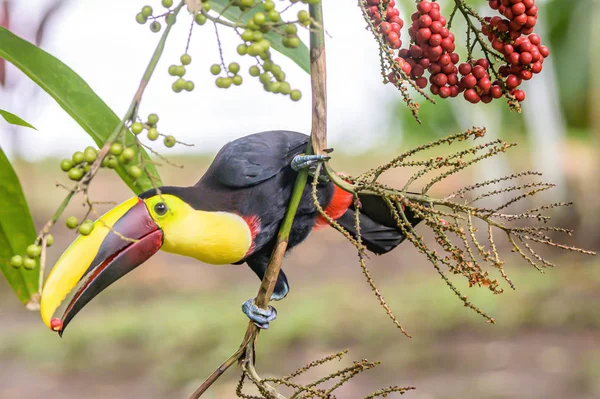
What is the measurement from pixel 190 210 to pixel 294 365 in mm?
2048

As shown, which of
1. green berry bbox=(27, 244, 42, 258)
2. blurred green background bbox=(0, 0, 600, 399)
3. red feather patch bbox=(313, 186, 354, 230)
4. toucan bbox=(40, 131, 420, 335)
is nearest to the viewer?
green berry bbox=(27, 244, 42, 258)

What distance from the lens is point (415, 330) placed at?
2.71m

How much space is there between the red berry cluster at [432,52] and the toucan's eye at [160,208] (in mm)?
231

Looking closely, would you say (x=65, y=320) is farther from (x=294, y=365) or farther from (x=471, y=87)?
(x=294, y=365)

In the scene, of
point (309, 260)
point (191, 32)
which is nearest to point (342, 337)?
point (309, 260)

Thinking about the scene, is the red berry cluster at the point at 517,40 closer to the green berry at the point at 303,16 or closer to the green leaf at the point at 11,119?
the green berry at the point at 303,16

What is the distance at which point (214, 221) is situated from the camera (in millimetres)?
620

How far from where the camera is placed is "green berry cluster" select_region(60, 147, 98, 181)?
459mm

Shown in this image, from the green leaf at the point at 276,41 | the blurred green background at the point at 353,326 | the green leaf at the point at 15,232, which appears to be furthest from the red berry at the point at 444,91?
the blurred green background at the point at 353,326

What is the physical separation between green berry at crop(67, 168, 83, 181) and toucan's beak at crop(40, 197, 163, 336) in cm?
9

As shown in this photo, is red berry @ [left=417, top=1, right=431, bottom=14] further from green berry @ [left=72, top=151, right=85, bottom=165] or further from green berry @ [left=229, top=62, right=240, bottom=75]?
green berry @ [left=72, top=151, right=85, bottom=165]

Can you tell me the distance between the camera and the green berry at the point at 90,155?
18.1 inches

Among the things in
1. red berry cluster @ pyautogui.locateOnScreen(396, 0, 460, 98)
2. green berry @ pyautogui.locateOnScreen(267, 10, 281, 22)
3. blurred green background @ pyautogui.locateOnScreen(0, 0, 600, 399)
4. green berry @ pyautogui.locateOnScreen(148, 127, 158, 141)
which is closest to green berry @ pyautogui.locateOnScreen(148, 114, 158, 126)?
green berry @ pyautogui.locateOnScreen(148, 127, 158, 141)

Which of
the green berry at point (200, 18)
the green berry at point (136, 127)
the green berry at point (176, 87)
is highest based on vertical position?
the green berry at point (200, 18)
